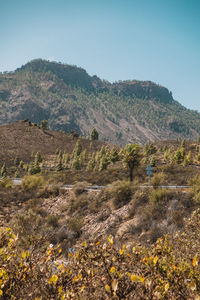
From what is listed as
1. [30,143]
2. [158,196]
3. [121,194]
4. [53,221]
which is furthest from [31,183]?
[30,143]

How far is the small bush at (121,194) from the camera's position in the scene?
1473 centimetres

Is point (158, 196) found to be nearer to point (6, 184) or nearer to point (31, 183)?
point (31, 183)

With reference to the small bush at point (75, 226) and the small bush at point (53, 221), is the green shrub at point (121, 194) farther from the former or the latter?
the small bush at point (53, 221)

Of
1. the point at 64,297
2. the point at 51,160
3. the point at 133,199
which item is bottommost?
the point at 51,160

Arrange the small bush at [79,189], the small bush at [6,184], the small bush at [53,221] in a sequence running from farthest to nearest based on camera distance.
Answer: the small bush at [6,184] → the small bush at [79,189] → the small bush at [53,221]

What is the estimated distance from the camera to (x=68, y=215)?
15.7 m

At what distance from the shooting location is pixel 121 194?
1520cm

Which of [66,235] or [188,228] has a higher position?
[188,228]

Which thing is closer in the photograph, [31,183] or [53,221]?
[53,221]

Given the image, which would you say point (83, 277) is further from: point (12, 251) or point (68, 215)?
point (68, 215)

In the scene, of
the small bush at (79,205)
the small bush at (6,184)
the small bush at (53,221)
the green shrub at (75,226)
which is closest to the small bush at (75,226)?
the green shrub at (75,226)

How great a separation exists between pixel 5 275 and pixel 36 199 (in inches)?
680

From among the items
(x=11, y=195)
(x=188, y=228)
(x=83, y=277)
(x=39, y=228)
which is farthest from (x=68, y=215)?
Result: (x=83, y=277)

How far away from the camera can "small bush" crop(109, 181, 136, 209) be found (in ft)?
48.3
